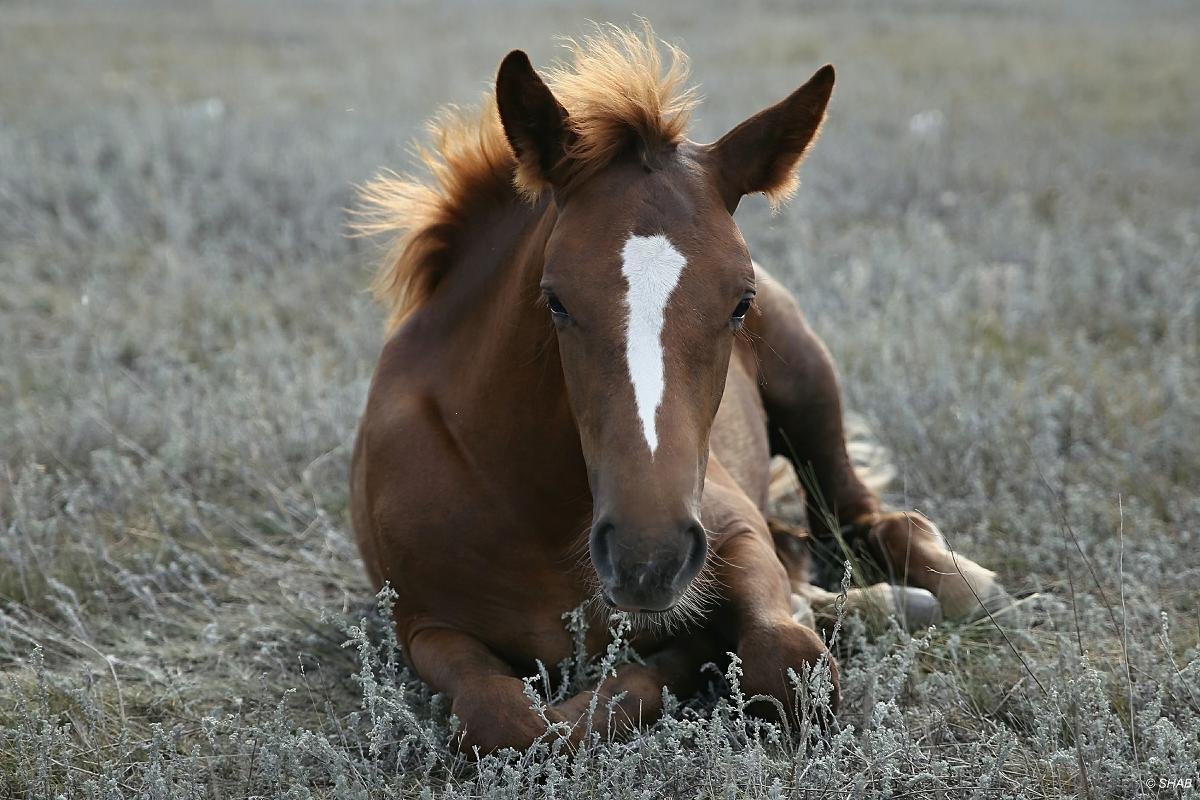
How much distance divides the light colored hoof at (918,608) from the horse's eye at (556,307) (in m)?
1.70

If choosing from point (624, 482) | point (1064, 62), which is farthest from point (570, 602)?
point (1064, 62)

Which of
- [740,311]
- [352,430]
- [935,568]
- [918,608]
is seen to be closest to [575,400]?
[740,311]

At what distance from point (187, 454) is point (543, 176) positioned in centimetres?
267

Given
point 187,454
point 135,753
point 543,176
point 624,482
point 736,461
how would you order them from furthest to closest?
point 187,454 → point 736,461 → point 135,753 → point 543,176 → point 624,482

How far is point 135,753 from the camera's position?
2.92 meters

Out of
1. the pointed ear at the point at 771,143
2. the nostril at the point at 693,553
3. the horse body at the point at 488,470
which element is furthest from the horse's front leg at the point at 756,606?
the pointed ear at the point at 771,143

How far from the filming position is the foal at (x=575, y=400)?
2367mm

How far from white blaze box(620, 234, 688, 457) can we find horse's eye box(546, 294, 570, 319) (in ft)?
0.55

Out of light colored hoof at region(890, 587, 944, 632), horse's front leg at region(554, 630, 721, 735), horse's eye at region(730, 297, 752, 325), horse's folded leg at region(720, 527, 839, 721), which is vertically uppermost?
horse's eye at region(730, 297, 752, 325)

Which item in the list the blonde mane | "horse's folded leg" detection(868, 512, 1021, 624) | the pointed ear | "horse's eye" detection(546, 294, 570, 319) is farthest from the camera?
"horse's folded leg" detection(868, 512, 1021, 624)

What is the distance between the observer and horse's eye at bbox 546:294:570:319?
8.16 feet

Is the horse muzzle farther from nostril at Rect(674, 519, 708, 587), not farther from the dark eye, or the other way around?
the dark eye

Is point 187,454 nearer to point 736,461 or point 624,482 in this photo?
point 736,461

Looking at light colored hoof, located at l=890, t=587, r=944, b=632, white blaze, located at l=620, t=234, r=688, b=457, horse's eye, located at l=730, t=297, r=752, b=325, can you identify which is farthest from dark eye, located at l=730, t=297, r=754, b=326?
light colored hoof, located at l=890, t=587, r=944, b=632
